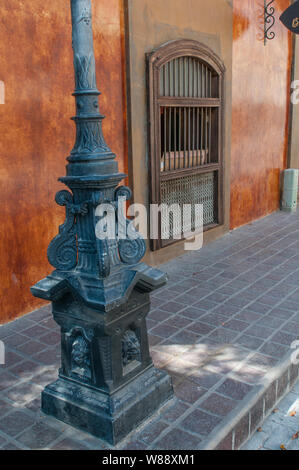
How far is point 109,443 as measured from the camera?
2.90m

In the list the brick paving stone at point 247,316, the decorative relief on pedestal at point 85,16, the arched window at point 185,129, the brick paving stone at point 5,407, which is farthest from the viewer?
the arched window at point 185,129

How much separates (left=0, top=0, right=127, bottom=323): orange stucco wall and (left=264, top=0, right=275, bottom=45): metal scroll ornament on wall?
4349mm

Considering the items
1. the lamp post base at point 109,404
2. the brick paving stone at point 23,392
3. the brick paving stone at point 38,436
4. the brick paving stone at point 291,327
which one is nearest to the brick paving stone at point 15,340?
the brick paving stone at point 23,392

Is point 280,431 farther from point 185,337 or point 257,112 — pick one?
Answer: point 257,112

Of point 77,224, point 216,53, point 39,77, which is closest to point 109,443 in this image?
point 77,224

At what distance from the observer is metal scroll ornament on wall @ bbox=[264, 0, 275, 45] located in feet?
27.5

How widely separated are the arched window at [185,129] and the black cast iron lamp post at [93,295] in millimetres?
3239

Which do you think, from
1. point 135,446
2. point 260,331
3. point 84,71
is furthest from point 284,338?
point 84,71

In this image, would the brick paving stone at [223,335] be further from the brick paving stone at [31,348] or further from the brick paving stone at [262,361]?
the brick paving stone at [31,348]

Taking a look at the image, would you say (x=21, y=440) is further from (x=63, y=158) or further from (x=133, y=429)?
(x=63, y=158)

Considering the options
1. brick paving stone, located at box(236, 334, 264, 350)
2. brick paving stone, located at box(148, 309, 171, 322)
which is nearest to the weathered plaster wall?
brick paving stone, located at box(148, 309, 171, 322)

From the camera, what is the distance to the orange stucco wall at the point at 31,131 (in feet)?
14.4

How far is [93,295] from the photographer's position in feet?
9.12
